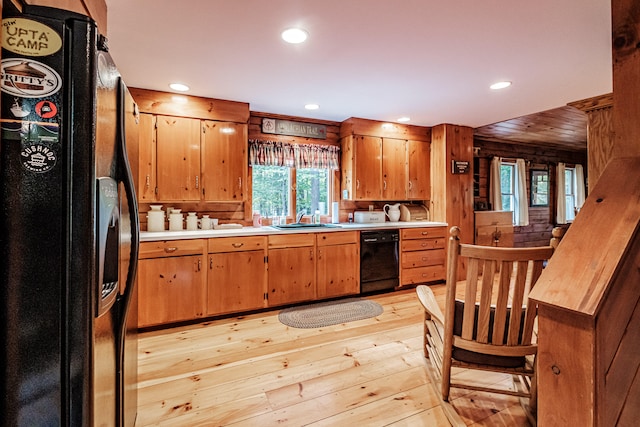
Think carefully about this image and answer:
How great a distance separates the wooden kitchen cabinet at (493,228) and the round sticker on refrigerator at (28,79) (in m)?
5.03

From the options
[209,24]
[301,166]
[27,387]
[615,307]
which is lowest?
[27,387]

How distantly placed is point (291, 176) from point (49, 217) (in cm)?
337

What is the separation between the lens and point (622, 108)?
1.17 meters

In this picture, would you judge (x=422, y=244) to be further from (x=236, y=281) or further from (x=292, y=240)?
(x=236, y=281)

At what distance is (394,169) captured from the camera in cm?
437

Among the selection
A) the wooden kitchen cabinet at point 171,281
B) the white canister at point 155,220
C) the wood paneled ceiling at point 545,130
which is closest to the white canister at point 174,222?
the white canister at point 155,220

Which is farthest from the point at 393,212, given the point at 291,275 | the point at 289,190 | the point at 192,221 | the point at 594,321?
the point at 594,321

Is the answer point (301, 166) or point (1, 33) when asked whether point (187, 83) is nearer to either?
point (301, 166)

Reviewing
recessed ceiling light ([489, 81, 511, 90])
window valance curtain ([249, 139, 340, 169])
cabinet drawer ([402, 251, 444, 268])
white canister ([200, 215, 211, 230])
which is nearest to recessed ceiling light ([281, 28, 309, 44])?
window valance curtain ([249, 139, 340, 169])

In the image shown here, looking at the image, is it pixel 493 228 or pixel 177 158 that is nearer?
pixel 177 158

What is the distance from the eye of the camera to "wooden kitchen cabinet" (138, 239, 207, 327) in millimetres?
2734

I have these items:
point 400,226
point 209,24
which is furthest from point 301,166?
point 209,24

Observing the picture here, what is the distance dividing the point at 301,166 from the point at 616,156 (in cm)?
322

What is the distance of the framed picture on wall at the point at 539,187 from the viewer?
6391mm
